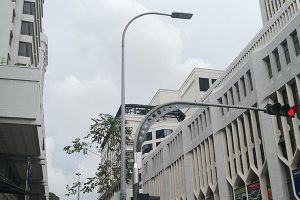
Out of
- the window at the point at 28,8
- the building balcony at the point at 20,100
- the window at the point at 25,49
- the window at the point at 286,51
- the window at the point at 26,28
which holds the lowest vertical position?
the building balcony at the point at 20,100

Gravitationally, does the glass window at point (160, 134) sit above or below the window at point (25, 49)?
above

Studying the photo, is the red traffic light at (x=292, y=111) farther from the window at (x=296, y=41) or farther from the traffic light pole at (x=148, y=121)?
the window at (x=296, y=41)

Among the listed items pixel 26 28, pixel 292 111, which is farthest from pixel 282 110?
pixel 26 28

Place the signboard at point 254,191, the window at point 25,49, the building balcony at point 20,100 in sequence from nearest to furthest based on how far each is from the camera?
the building balcony at point 20,100, the signboard at point 254,191, the window at point 25,49

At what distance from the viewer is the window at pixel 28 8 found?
4150cm

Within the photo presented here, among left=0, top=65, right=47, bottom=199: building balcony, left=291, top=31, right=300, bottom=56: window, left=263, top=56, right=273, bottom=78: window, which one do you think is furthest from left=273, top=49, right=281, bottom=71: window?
left=0, top=65, right=47, bottom=199: building balcony

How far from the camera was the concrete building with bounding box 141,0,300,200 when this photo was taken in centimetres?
2844

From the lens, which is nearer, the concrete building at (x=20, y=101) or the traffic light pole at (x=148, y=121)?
the traffic light pole at (x=148, y=121)

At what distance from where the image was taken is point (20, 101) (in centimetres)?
2308

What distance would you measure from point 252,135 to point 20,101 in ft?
63.7

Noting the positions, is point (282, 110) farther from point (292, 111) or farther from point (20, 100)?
point (20, 100)

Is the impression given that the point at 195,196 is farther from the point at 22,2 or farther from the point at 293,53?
the point at 22,2

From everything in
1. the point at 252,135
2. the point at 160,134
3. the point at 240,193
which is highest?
the point at 160,134

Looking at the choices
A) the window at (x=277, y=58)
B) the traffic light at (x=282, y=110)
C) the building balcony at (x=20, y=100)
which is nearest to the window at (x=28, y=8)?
the building balcony at (x=20, y=100)
